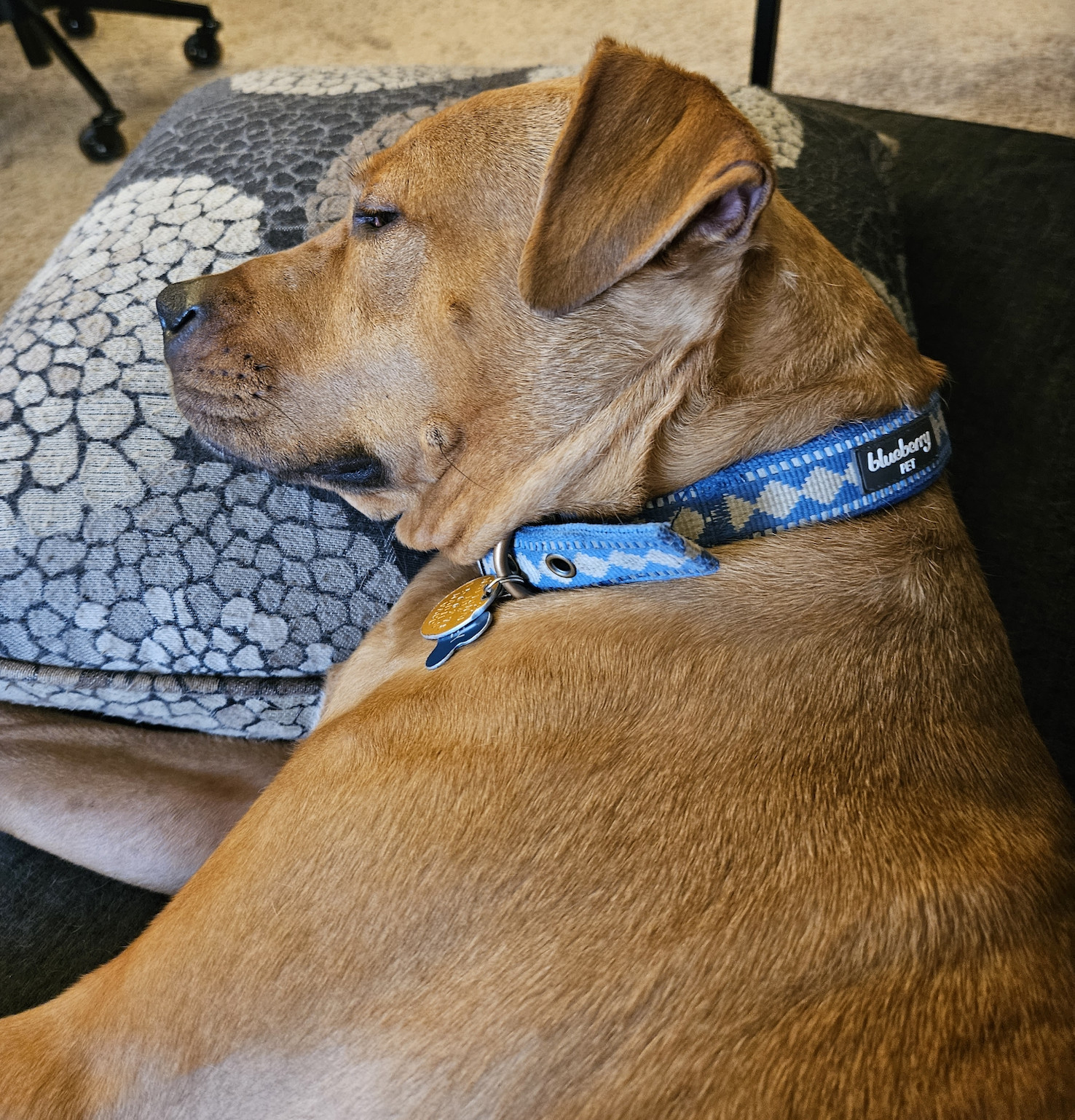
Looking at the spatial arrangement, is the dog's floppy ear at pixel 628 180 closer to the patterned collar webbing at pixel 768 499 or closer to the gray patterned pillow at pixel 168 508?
the patterned collar webbing at pixel 768 499

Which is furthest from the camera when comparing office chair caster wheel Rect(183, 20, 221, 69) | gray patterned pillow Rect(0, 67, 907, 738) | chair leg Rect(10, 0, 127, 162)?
office chair caster wheel Rect(183, 20, 221, 69)

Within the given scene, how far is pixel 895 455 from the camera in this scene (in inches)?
51.7

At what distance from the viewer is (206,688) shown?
5.90 ft

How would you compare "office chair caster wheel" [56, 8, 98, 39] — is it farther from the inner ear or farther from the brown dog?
the inner ear

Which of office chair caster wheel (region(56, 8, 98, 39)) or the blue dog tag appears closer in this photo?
the blue dog tag

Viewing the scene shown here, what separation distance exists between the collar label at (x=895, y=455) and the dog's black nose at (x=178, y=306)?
1.10 meters

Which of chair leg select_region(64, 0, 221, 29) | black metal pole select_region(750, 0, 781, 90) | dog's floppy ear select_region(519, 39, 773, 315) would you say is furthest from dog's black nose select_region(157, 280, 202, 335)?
chair leg select_region(64, 0, 221, 29)

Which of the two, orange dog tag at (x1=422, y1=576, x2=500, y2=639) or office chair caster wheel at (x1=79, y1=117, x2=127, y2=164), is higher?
office chair caster wheel at (x1=79, y1=117, x2=127, y2=164)

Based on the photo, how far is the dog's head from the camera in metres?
1.21

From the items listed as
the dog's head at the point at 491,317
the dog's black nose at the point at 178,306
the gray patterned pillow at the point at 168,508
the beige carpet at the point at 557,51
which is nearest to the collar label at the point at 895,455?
the dog's head at the point at 491,317

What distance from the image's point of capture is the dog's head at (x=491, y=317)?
47.8 inches

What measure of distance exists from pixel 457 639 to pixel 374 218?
27.4 inches

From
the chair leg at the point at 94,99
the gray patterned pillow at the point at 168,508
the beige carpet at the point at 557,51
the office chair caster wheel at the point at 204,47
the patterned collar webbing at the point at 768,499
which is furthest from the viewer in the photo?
the office chair caster wheel at the point at 204,47

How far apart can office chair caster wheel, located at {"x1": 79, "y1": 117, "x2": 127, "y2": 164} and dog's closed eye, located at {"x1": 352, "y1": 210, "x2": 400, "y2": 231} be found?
3180 mm
